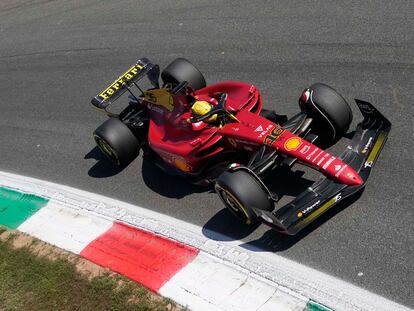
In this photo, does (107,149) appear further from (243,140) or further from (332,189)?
(332,189)

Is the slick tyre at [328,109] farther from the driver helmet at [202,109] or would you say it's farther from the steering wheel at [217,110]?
the driver helmet at [202,109]

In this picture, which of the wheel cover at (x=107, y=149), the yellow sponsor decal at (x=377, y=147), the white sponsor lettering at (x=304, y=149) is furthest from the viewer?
the wheel cover at (x=107, y=149)

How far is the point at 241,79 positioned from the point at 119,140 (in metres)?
2.65

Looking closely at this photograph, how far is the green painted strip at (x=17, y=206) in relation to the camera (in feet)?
26.5

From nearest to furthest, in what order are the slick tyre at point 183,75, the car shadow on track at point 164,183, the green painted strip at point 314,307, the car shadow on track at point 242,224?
1. the green painted strip at point 314,307
2. the car shadow on track at point 242,224
3. the car shadow on track at point 164,183
4. the slick tyre at point 183,75

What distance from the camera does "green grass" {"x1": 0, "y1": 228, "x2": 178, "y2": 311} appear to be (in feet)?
19.7

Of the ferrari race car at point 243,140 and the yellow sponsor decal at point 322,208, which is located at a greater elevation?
the ferrari race car at point 243,140

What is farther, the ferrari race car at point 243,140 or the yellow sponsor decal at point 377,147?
the yellow sponsor decal at point 377,147

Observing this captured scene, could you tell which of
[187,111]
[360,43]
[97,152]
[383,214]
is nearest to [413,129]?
[383,214]

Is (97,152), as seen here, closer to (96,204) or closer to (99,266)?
(96,204)

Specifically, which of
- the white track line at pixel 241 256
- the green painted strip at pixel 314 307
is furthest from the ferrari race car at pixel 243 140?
the green painted strip at pixel 314 307

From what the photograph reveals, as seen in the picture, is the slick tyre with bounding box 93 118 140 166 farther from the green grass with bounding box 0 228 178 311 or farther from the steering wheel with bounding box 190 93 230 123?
the green grass with bounding box 0 228 178 311

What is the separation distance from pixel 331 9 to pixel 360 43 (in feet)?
4.90

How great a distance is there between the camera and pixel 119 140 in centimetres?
805
